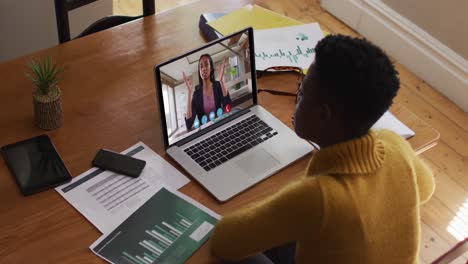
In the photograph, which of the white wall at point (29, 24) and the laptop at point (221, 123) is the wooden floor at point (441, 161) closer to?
the white wall at point (29, 24)

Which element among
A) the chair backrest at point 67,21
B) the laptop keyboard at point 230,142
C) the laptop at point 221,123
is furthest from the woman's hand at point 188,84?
the chair backrest at point 67,21

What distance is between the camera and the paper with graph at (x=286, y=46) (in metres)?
1.77

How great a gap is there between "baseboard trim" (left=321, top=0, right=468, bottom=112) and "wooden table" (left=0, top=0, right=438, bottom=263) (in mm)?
1310

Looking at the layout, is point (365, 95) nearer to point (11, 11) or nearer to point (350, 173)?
point (350, 173)

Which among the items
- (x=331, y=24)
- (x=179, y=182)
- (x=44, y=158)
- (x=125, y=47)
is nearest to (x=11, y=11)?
(x=125, y=47)

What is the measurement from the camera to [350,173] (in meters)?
1.11

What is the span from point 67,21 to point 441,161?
1.74m

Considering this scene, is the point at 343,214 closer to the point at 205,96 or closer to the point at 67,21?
the point at 205,96

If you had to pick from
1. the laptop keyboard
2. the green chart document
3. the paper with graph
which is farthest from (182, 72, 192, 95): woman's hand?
the paper with graph

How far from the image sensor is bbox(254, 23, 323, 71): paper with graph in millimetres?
1770

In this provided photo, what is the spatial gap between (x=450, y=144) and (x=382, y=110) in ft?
5.80

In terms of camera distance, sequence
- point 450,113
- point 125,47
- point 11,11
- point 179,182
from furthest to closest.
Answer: point 450,113, point 11,11, point 125,47, point 179,182

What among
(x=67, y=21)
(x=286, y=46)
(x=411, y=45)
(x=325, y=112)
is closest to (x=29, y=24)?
(x=67, y=21)

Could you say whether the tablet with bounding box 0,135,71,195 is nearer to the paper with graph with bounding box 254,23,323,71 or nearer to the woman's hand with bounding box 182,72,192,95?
the woman's hand with bounding box 182,72,192,95
